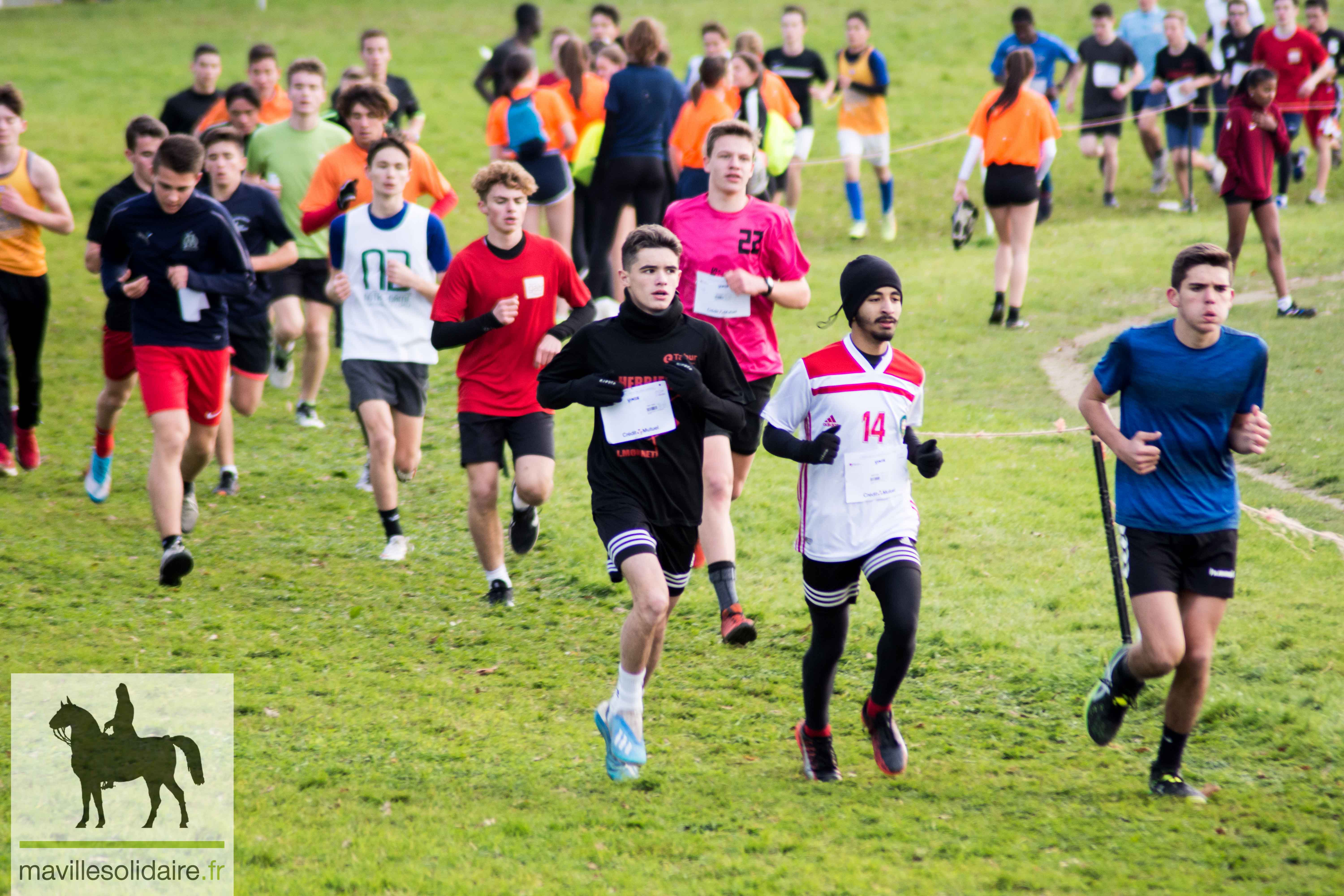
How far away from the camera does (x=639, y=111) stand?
12.8m

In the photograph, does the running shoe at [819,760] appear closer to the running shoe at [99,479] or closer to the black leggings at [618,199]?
the running shoe at [99,479]

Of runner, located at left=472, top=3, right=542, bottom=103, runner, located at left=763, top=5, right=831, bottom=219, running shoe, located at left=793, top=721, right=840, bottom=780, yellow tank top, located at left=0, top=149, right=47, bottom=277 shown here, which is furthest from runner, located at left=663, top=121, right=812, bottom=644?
runner, located at left=763, top=5, right=831, bottom=219

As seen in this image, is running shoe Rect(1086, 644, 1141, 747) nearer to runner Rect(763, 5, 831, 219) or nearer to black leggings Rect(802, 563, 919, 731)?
black leggings Rect(802, 563, 919, 731)

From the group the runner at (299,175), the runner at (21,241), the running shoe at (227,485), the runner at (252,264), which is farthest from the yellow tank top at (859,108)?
the runner at (21,241)

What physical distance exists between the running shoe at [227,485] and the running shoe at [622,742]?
17.1ft

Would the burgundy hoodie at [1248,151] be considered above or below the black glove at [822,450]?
above

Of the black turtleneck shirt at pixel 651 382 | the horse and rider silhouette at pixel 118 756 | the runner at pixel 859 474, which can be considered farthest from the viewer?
the black turtleneck shirt at pixel 651 382

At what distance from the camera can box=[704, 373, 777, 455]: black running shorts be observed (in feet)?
23.3

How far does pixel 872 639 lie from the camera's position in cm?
711

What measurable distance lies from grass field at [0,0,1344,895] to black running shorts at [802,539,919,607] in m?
0.74

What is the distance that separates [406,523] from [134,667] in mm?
2995

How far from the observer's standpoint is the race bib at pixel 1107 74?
1891 centimetres

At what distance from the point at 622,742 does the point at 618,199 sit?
866cm

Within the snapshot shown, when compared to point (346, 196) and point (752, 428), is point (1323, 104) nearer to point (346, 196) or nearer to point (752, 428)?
point (752, 428)
